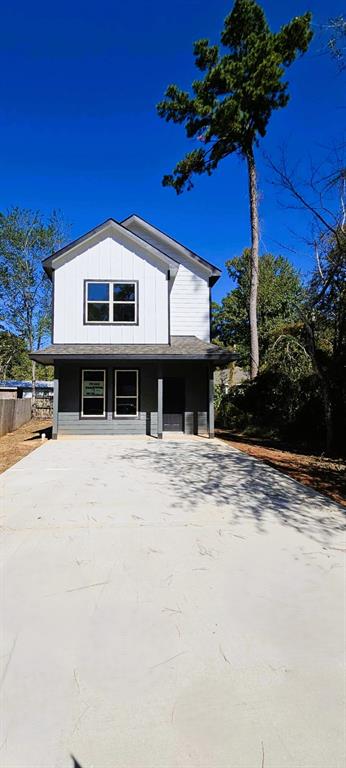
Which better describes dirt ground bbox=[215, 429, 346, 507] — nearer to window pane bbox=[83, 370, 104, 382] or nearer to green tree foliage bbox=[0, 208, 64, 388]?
window pane bbox=[83, 370, 104, 382]

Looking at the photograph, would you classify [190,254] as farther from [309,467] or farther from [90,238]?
[309,467]

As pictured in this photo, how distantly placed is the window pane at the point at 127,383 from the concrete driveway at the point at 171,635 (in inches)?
326

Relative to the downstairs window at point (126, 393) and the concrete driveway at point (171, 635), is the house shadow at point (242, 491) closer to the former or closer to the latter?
the concrete driveway at point (171, 635)

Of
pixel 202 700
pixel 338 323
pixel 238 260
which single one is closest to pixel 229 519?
pixel 202 700

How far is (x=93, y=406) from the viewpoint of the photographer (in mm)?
13617

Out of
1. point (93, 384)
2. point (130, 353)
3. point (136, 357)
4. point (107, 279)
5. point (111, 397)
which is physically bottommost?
point (111, 397)

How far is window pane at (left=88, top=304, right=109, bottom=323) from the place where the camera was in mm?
13367

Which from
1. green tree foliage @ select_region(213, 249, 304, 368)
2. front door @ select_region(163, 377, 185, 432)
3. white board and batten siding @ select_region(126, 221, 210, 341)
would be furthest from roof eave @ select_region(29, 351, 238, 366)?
green tree foliage @ select_region(213, 249, 304, 368)

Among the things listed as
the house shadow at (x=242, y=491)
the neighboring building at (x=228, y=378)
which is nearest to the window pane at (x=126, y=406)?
the house shadow at (x=242, y=491)

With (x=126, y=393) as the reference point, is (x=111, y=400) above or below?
below

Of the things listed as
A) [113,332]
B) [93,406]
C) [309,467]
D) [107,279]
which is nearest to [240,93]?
[107,279]

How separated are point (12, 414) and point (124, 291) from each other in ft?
22.2

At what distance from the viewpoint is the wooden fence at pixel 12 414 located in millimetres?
14140

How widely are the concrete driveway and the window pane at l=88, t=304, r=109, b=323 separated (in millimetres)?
8676
